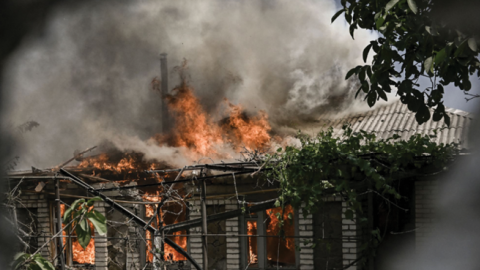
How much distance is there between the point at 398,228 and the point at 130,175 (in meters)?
6.41

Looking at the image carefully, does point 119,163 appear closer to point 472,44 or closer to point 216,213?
point 216,213

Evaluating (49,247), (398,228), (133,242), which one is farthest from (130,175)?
(398,228)

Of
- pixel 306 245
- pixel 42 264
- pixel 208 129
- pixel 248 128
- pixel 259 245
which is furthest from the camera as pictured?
pixel 208 129

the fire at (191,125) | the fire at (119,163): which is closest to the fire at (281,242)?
the fire at (191,125)

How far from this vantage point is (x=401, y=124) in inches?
425

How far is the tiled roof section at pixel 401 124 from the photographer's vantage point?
32.1 ft

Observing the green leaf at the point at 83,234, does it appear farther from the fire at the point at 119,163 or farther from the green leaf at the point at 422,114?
the fire at the point at 119,163

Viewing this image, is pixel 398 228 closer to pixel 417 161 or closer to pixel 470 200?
pixel 417 161

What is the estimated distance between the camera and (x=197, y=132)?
14.1 meters

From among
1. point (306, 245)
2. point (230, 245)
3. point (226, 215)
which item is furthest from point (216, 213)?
point (226, 215)

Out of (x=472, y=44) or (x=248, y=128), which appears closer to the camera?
(x=472, y=44)

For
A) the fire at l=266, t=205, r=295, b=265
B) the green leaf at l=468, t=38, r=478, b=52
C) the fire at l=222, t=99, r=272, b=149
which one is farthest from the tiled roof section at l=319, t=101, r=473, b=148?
the green leaf at l=468, t=38, r=478, b=52

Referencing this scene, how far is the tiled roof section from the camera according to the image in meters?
9.78

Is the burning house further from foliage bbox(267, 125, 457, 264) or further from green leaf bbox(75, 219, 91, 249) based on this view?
green leaf bbox(75, 219, 91, 249)
